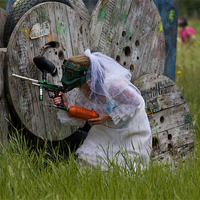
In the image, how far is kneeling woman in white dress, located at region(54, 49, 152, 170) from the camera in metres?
2.87

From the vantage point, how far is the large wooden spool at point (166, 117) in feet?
11.9

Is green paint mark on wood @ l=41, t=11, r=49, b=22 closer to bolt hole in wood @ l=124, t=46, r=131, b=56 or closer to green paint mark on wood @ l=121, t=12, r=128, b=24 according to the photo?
green paint mark on wood @ l=121, t=12, r=128, b=24

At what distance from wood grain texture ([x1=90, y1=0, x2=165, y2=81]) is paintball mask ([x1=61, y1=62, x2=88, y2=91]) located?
26.4 inches

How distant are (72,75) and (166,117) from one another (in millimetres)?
1390

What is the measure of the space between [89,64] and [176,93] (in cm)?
137

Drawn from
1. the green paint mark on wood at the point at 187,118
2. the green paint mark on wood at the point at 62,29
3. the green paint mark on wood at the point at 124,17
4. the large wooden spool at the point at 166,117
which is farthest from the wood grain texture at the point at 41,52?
the green paint mark on wood at the point at 187,118

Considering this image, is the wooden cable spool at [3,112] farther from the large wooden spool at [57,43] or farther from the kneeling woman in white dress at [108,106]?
the kneeling woman in white dress at [108,106]

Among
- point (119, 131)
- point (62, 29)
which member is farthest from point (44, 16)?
point (119, 131)

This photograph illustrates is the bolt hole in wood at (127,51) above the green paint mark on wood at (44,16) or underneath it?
underneath

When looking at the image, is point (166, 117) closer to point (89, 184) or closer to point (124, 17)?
point (124, 17)

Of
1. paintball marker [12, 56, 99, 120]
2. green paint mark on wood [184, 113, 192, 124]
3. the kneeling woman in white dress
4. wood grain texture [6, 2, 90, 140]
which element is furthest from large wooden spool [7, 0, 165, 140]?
green paint mark on wood [184, 113, 192, 124]

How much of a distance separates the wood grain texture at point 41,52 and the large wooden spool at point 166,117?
832mm

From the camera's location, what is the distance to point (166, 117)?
377 centimetres

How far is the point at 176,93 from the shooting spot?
12.7ft
